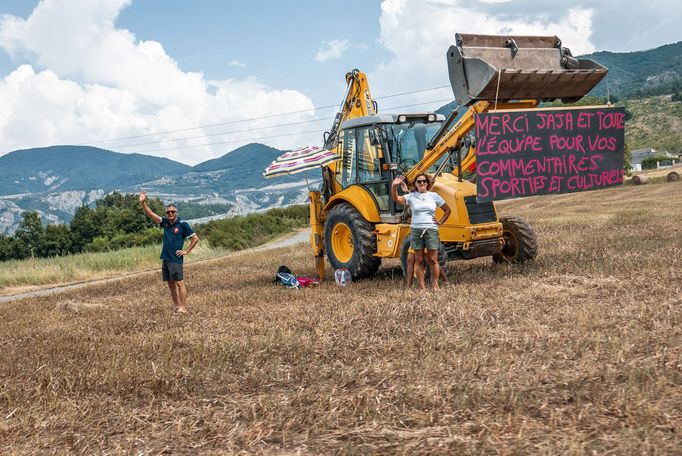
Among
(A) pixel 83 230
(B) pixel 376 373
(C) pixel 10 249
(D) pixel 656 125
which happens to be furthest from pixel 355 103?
(D) pixel 656 125

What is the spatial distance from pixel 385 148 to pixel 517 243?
2.67 m

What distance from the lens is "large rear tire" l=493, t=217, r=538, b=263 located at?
1127 centimetres

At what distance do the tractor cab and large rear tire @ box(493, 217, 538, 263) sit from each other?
1.86 metres

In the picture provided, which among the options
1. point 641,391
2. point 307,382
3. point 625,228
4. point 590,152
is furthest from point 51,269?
point 641,391

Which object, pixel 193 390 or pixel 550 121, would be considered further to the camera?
pixel 550 121

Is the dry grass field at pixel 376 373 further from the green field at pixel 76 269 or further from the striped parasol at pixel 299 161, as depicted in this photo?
the green field at pixel 76 269

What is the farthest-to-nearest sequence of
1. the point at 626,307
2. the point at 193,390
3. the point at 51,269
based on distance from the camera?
1. the point at 51,269
2. the point at 626,307
3. the point at 193,390

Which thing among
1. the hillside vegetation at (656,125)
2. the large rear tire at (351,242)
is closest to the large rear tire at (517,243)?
the large rear tire at (351,242)

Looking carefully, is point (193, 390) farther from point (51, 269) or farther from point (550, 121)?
point (51, 269)

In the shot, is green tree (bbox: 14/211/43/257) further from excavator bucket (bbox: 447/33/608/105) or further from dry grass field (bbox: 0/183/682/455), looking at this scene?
excavator bucket (bbox: 447/33/608/105)

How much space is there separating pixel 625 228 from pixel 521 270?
8086 mm

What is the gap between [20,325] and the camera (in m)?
10.0

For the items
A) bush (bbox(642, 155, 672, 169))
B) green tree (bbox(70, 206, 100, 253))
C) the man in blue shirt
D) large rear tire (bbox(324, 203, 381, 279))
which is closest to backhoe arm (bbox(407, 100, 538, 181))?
large rear tire (bbox(324, 203, 381, 279))

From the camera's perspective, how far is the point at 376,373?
5488mm
